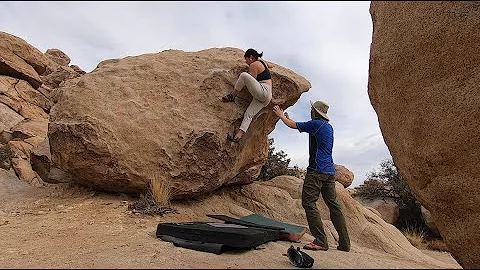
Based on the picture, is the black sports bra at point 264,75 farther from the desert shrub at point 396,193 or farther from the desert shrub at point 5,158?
the desert shrub at point 396,193

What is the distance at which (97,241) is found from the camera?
4605 millimetres

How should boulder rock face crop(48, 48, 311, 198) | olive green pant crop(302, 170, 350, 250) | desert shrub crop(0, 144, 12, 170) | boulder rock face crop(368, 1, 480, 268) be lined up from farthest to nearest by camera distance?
desert shrub crop(0, 144, 12, 170) < boulder rock face crop(48, 48, 311, 198) < olive green pant crop(302, 170, 350, 250) < boulder rock face crop(368, 1, 480, 268)

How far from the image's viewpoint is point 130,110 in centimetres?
663

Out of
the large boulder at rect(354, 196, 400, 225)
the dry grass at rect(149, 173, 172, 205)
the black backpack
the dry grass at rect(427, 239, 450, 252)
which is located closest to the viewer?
the black backpack

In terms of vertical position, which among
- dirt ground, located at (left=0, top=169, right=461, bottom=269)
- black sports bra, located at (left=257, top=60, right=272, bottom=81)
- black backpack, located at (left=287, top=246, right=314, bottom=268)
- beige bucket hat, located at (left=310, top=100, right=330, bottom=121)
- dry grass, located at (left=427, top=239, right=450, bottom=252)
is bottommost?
dirt ground, located at (left=0, top=169, right=461, bottom=269)


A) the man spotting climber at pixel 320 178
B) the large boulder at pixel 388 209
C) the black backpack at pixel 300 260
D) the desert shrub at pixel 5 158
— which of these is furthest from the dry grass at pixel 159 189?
the large boulder at pixel 388 209

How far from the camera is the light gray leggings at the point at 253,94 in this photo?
22.0 ft

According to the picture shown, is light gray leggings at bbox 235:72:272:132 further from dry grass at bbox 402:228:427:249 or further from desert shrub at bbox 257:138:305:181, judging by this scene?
dry grass at bbox 402:228:427:249

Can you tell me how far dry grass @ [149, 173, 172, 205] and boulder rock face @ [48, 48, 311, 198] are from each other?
6 centimetres

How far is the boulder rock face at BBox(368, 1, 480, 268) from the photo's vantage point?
14.3ft

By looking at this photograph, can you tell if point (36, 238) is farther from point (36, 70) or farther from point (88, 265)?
point (36, 70)

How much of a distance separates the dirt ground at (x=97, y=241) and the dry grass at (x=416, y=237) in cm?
726

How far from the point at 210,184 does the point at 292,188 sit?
216cm

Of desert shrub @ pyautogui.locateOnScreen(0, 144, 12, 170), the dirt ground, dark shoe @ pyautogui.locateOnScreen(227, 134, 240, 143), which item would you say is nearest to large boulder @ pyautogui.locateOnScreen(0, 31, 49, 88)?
desert shrub @ pyautogui.locateOnScreen(0, 144, 12, 170)
